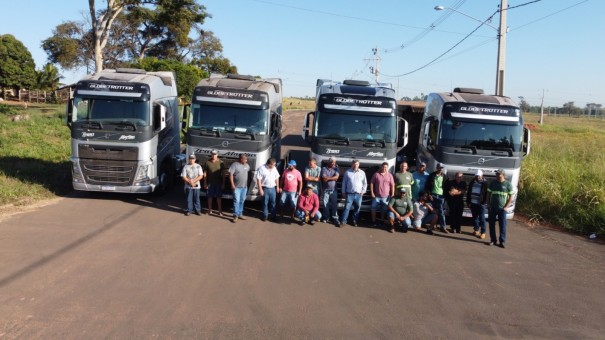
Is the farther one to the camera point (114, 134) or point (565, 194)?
point (565, 194)

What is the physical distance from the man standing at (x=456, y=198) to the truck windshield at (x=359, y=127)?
1794 mm

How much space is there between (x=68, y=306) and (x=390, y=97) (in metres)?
8.71

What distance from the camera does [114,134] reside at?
42.5ft

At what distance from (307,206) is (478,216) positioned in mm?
3877

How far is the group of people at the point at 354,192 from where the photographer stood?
11430 millimetres

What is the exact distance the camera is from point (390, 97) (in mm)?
12375

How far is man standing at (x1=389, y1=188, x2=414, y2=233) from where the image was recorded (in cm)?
1140

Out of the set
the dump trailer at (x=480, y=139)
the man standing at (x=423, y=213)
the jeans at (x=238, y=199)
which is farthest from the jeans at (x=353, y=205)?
the jeans at (x=238, y=199)

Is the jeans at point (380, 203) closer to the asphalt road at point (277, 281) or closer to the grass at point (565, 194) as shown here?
the asphalt road at point (277, 281)

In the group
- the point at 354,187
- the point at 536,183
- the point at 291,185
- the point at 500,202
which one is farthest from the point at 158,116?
the point at 536,183

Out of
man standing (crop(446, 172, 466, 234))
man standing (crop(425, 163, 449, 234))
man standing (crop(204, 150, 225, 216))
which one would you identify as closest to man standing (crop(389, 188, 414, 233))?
man standing (crop(425, 163, 449, 234))

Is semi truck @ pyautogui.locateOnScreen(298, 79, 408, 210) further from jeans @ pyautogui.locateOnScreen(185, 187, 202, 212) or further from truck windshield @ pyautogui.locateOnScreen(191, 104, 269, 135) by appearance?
jeans @ pyautogui.locateOnScreen(185, 187, 202, 212)

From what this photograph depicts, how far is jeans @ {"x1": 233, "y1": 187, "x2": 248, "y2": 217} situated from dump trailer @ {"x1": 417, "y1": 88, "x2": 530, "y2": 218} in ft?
15.4

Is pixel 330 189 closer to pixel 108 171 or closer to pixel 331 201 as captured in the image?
pixel 331 201
